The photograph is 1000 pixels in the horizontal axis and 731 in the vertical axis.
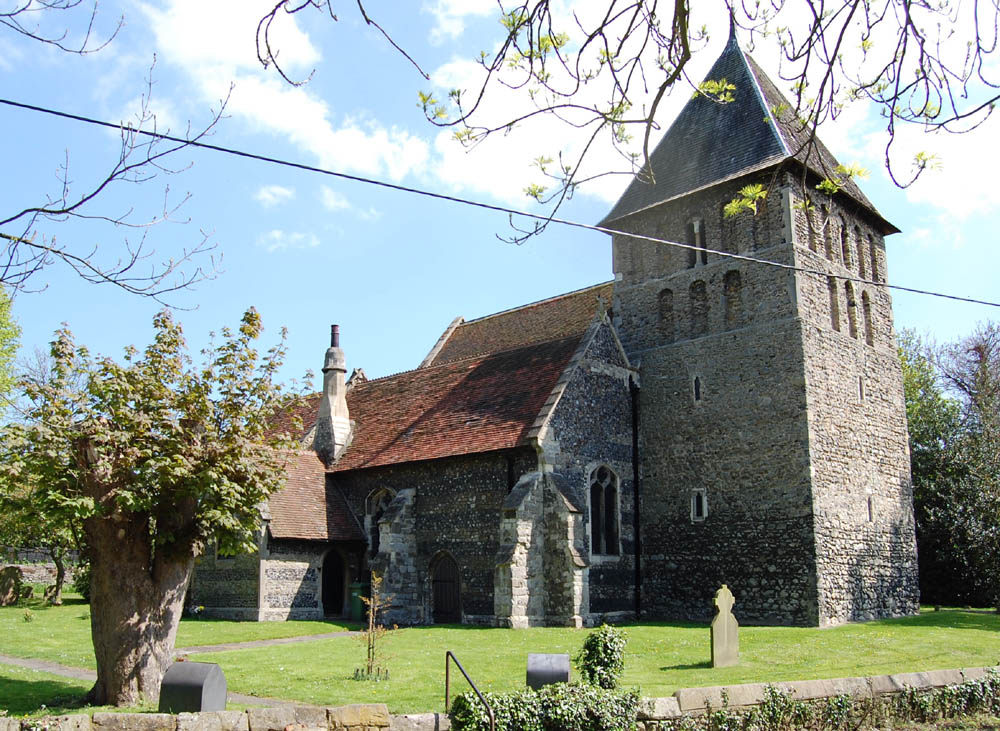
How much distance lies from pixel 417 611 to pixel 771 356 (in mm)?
11545

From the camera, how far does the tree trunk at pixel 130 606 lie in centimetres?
1181

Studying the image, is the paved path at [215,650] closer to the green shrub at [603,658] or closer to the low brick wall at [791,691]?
the green shrub at [603,658]

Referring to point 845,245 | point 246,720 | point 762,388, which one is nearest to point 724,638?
point 246,720

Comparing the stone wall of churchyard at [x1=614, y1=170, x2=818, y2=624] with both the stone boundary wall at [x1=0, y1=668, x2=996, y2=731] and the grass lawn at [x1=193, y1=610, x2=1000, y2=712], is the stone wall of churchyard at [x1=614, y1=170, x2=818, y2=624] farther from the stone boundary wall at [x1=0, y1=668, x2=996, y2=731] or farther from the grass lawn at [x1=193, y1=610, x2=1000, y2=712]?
the stone boundary wall at [x1=0, y1=668, x2=996, y2=731]

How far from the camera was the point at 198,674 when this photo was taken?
9.29 m

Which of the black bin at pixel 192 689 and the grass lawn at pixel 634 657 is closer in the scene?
the black bin at pixel 192 689

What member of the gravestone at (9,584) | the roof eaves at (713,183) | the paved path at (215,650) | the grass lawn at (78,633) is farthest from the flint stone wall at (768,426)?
the gravestone at (9,584)

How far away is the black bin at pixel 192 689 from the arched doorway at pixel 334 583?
A: 16276 millimetres

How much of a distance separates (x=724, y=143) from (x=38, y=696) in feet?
69.3

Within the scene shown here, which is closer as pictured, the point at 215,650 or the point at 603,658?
the point at 603,658

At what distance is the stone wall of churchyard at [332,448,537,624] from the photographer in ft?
73.0

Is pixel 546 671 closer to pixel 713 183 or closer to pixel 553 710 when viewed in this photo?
pixel 553 710

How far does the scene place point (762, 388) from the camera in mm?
22391

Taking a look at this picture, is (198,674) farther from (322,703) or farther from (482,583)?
(482,583)
